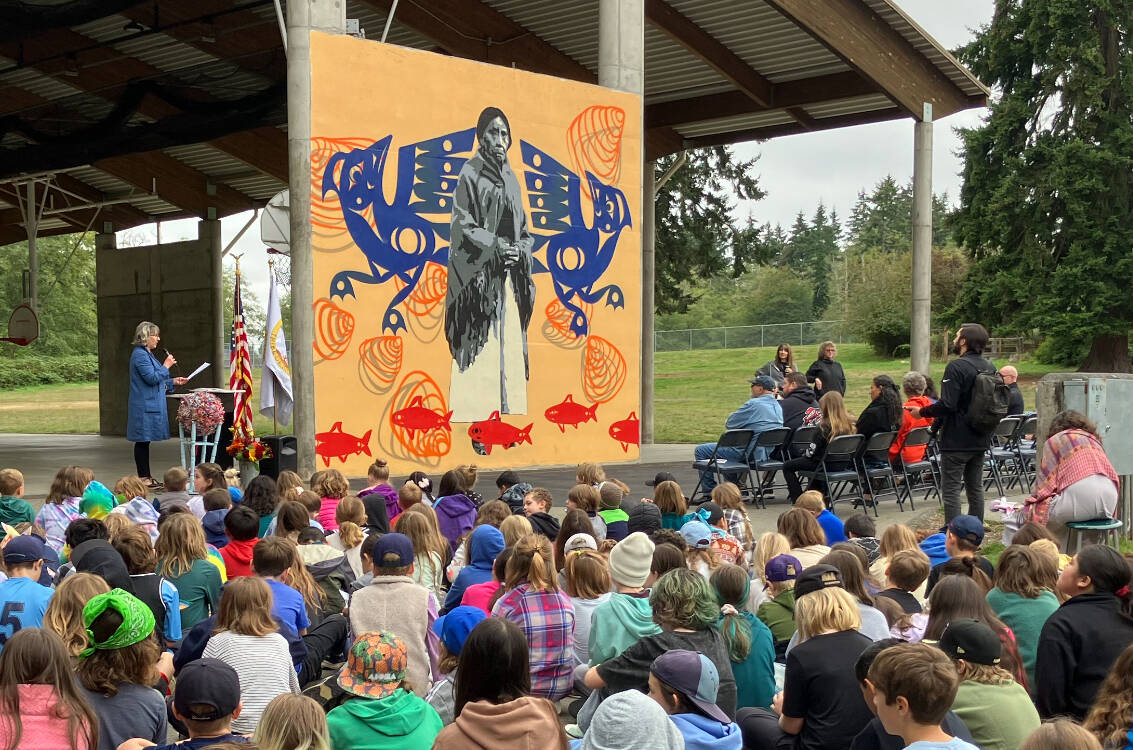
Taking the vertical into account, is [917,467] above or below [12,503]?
below

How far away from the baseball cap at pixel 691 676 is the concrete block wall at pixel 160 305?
23824 millimetres

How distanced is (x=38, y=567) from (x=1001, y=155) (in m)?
33.0

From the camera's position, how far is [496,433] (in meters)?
14.1

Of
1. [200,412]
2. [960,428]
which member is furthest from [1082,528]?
[200,412]

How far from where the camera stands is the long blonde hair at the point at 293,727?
10.8 ft

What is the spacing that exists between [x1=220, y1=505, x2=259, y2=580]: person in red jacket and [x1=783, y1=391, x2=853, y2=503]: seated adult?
21.5ft

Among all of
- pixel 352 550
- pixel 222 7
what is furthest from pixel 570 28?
pixel 352 550

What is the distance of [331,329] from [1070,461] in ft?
24.9

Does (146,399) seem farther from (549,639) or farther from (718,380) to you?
(718,380)

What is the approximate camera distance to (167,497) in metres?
8.13

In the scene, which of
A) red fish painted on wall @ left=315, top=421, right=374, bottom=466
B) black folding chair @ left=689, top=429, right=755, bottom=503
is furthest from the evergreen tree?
red fish painted on wall @ left=315, top=421, right=374, bottom=466

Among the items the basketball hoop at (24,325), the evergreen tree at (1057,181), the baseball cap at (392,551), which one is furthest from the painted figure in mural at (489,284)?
the evergreen tree at (1057,181)

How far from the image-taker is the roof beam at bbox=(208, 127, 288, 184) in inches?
904

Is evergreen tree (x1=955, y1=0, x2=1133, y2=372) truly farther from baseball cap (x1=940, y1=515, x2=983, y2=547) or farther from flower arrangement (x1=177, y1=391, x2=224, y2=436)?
baseball cap (x1=940, y1=515, x2=983, y2=547)
